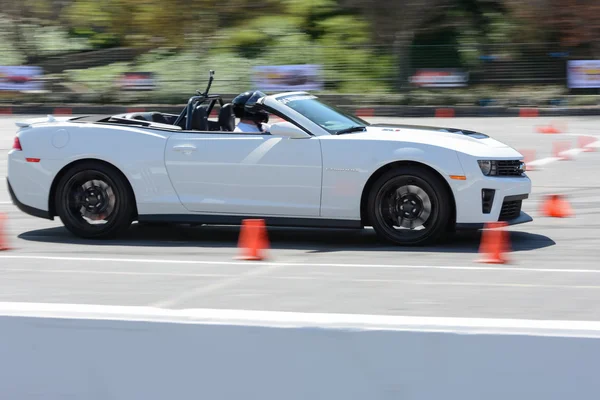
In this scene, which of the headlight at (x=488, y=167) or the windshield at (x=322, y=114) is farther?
the windshield at (x=322, y=114)

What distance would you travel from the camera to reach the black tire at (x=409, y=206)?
7.97m

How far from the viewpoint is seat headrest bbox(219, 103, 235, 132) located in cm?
869

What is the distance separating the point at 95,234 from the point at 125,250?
0.54m

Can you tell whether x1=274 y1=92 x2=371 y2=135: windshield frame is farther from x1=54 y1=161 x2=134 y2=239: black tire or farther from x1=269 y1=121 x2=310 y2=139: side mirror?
x1=54 y1=161 x2=134 y2=239: black tire

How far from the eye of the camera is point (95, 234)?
877cm

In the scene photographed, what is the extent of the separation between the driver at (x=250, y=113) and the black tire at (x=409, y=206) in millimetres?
1302

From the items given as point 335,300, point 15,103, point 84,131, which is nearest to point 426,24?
point 15,103

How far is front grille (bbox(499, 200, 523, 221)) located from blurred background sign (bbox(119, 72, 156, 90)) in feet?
71.9

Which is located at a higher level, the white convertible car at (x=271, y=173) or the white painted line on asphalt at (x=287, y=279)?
the white convertible car at (x=271, y=173)

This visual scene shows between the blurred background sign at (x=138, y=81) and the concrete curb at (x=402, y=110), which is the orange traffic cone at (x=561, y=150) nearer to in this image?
the concrete curb at (x=402, y=110)

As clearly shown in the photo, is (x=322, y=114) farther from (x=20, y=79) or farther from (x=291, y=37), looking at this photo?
(x=20, y=79)

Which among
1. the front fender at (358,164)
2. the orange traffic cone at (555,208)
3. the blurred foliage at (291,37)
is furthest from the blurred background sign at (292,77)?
the front fender at (358,164)

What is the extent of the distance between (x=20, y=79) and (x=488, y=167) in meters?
23.8

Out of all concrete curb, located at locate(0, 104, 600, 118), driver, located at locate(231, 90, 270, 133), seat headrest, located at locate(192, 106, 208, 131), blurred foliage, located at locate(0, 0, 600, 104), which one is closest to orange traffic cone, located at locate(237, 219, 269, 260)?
driver, located at locate(231, 90, 270, 133)
